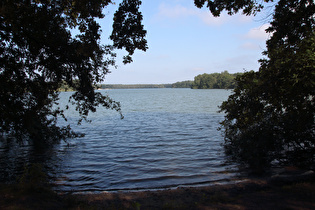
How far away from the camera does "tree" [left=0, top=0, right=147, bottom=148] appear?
700 cm

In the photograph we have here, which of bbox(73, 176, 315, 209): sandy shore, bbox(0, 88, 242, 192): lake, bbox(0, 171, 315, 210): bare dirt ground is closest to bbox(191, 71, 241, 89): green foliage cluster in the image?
bbox(0, 88, 242, 192): lake

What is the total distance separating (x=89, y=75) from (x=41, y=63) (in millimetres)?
2046

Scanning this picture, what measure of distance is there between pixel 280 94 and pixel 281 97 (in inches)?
3.2

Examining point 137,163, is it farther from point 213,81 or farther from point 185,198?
point 213,81

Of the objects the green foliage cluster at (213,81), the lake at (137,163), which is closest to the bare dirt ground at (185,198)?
the lake at (137,163)

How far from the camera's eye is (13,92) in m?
8.20

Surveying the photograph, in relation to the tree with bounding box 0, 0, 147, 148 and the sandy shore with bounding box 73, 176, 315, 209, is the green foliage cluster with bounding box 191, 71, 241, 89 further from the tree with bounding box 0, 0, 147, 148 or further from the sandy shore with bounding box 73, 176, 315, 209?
the sandy shore with bounding box 73, 176, 315, 209

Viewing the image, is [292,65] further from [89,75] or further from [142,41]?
[89,75]

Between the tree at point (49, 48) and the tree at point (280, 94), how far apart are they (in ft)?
11.1

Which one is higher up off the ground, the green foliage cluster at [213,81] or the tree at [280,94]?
the green foliage cluster at [213,81]

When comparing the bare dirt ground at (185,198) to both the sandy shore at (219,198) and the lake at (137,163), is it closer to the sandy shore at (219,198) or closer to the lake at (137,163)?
the sandy shore at (219,198)

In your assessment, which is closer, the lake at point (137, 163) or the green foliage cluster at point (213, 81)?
the lake at point (137, 163)

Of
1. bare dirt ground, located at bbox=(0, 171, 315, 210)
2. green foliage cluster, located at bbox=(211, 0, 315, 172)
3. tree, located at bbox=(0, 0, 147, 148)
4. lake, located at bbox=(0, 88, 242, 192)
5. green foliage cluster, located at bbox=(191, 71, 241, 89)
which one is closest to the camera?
bare dirt ground, located at bbox=(0, 171, 315, 210)

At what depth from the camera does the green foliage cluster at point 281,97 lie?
5.41 metres
